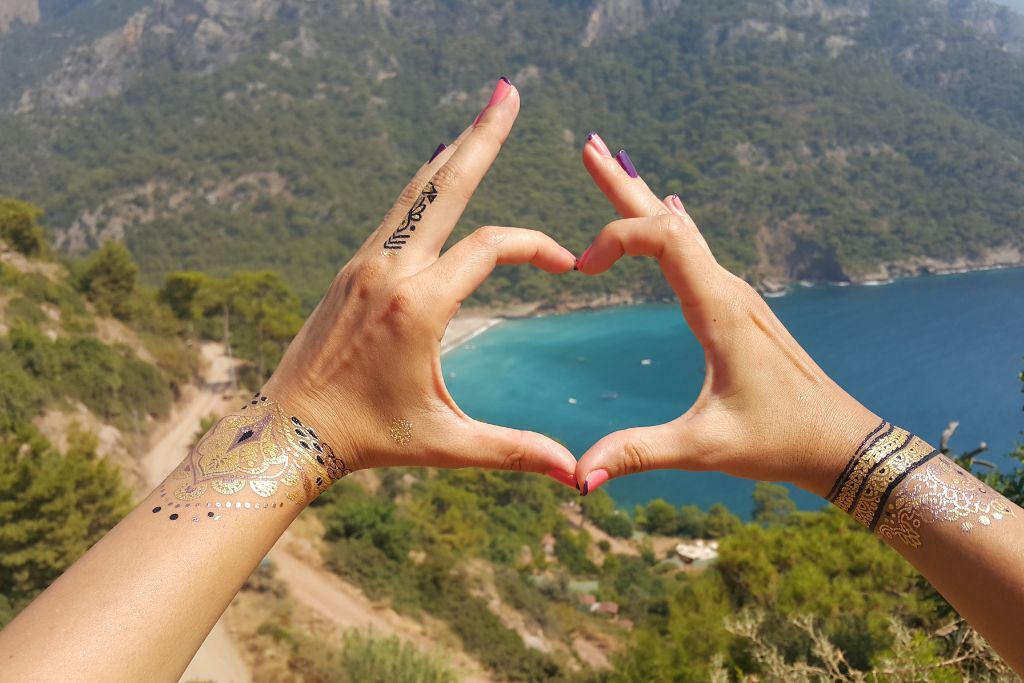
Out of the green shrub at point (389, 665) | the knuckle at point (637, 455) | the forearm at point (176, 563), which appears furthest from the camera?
the green shrub at point (389, 665)

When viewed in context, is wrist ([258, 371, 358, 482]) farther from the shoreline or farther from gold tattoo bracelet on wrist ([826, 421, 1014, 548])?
the shoreline

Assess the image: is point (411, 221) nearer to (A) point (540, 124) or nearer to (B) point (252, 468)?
(B) point (252, 468)

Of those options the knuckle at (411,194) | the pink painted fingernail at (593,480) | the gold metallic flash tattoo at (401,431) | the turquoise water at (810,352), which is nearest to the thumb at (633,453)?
the pink painted fingernail at (593,480)

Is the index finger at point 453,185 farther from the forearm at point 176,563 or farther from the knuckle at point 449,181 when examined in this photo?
the forearm at point 176,563

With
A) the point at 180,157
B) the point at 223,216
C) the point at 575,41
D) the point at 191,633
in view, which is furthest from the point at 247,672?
the point at 575,41

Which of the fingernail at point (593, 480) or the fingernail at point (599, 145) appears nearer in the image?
the fingernail at point (593, 480)

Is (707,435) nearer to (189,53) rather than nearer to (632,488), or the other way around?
(632,488)
